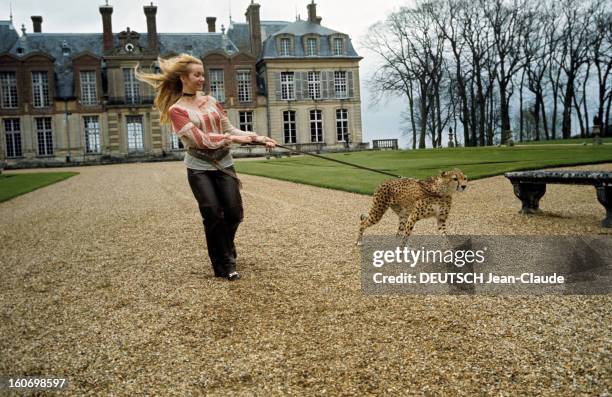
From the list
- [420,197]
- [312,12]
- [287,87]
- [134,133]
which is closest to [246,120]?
[287,87]

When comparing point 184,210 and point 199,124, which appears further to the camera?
point 184,210

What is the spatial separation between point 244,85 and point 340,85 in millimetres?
8026

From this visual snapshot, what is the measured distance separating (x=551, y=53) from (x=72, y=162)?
34.9m

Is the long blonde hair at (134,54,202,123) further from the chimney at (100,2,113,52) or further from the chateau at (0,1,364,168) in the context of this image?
the chimney at (100,2,113,52)

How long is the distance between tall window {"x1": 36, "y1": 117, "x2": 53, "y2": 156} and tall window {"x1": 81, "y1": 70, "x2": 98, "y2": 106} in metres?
3.03

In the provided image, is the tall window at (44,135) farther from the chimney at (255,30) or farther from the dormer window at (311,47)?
the dormer window at (311,47)

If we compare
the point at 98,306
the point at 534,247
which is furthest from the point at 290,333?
the point at 534,247

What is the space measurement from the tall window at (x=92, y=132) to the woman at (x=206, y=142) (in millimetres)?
40419

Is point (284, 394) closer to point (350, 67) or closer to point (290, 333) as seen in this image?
point (290, 333)

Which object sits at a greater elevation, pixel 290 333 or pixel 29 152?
pixel 29 152

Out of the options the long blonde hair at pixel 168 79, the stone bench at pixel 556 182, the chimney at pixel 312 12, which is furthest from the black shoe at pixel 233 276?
the chimney at pixel 312 12

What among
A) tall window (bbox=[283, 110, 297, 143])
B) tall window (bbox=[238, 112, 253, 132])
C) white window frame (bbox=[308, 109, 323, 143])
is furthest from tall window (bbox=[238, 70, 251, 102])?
white window frame (bbox=[308, 109, 323, 143])

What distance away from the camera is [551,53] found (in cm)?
4191

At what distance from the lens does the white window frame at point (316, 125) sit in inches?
1857
